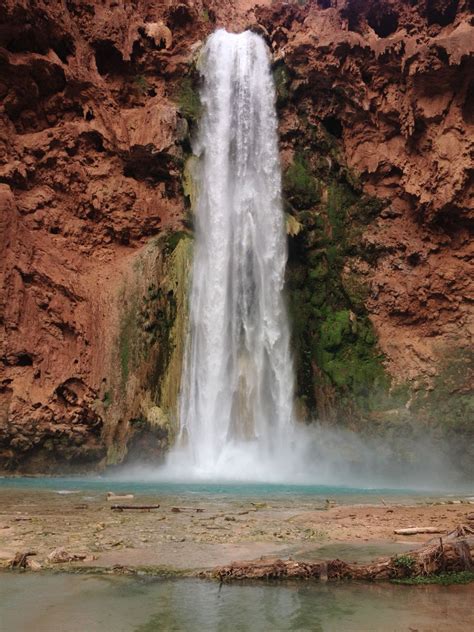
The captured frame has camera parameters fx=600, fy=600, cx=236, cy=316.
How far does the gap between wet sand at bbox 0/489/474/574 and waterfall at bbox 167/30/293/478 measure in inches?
345

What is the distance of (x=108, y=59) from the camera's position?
2608 cm

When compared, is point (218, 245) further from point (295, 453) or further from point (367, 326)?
point (295, 453)

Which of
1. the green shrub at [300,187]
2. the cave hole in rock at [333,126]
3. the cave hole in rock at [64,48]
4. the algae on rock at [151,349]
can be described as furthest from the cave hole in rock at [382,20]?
the algae on rock at [151,349]

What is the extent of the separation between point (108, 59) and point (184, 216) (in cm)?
803

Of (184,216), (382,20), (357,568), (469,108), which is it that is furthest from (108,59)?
(357,568)

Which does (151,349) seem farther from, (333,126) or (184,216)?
(333,126)

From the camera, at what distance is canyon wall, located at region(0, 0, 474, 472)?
21047 mm

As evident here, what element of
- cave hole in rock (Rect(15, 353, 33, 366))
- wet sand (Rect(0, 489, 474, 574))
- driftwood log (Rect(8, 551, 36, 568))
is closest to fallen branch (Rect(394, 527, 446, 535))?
wet sand (Rect(0, 489, 474, 574))

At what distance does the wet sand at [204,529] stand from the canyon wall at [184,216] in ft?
31.7

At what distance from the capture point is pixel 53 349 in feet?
69.0

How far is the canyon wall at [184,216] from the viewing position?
2105cm

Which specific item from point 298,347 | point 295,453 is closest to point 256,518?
point 295,453

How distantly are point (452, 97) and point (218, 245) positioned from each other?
35.7ft

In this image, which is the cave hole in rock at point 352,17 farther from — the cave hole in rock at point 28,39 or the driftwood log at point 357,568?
the driftwood log at point 357,568
